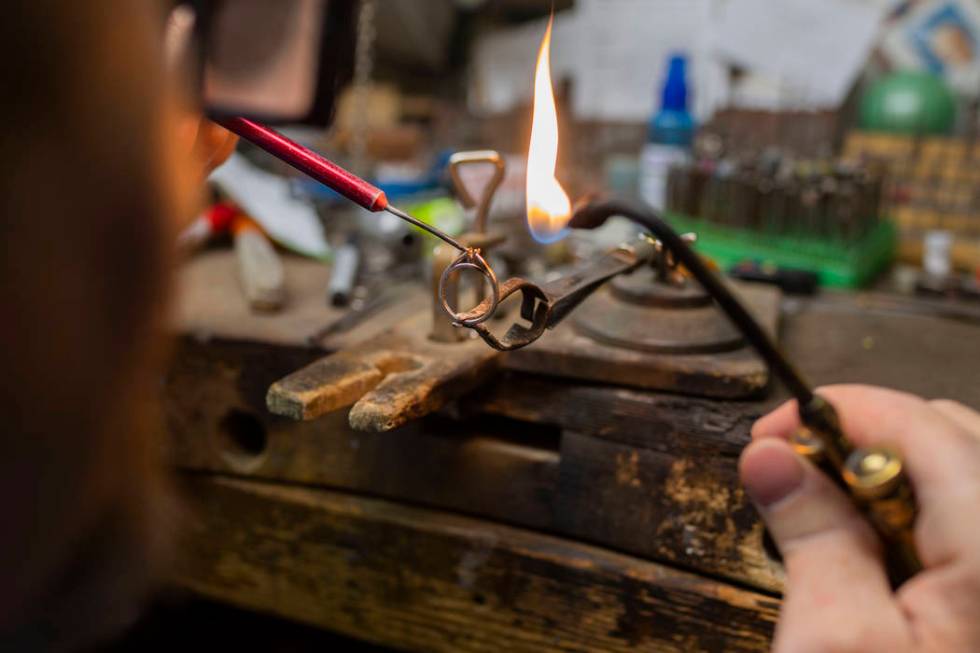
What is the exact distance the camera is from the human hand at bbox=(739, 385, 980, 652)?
14.0 inches

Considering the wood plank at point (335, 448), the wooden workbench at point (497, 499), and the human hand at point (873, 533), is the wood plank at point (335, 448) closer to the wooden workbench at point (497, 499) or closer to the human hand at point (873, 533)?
the wooden workbench at point (497, 499)

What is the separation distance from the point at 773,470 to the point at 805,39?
2.42 meters

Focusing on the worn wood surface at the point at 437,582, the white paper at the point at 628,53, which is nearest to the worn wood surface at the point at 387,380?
the worn wood surface at the point at 437,582

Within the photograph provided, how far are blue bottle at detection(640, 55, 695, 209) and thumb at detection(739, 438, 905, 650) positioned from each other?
3.61 ft

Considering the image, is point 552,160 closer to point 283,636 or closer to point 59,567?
point 59,567

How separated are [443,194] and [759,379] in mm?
928

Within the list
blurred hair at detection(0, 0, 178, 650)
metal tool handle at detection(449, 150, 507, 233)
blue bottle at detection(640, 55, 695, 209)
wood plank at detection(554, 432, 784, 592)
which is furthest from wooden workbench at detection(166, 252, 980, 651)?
blue bottle at detection(640, 55, 695, 209)

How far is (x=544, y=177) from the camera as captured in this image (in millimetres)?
553

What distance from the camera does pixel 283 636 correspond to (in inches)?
42.4

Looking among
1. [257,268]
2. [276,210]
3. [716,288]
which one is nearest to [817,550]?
[716,288]

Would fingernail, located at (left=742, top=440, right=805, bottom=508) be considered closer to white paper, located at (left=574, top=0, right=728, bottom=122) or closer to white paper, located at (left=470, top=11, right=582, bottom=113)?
white paper, located at (left=574, top=0, right=728, bottom=122)

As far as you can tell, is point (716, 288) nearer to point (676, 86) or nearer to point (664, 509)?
point (664, 509)

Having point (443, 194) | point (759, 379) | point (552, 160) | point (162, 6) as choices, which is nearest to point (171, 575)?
point (162, 6)

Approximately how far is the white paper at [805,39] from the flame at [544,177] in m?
2.09
